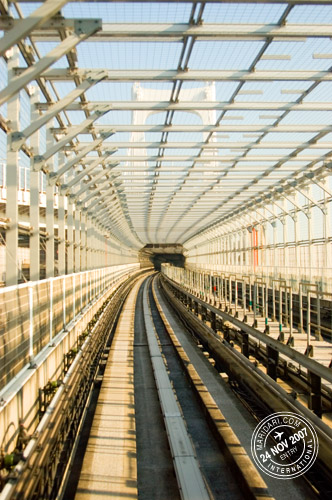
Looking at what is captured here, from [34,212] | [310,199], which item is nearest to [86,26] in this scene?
[34,212]

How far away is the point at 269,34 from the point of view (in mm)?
8008

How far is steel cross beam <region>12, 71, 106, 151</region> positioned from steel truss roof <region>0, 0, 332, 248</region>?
0.07 ft

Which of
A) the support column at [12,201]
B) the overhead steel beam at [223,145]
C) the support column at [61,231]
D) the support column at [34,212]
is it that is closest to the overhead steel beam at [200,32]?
the support column at [12,201]

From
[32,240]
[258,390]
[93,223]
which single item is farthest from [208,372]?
[93,223]

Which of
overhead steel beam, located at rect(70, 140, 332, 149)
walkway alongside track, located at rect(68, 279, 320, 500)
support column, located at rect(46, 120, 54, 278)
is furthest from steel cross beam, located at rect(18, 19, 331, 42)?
walkway alongside track, located at rect(68, 279, 320, 500)

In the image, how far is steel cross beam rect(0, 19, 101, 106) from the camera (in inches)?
244

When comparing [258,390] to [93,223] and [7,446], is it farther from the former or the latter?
[93,223]

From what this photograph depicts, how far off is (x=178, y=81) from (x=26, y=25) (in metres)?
5.08

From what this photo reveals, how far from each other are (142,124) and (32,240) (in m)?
5.22

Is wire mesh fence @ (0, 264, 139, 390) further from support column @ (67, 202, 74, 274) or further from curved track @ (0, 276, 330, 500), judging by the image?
support column @ (67, 202, 74, 274)

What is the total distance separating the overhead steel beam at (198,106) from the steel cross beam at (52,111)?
2.06 metres

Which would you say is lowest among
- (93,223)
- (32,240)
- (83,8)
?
(32,240)

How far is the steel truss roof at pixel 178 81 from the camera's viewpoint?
7.39m

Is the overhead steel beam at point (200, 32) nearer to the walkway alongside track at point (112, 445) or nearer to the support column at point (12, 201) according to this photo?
the support column at point (12, 201)
